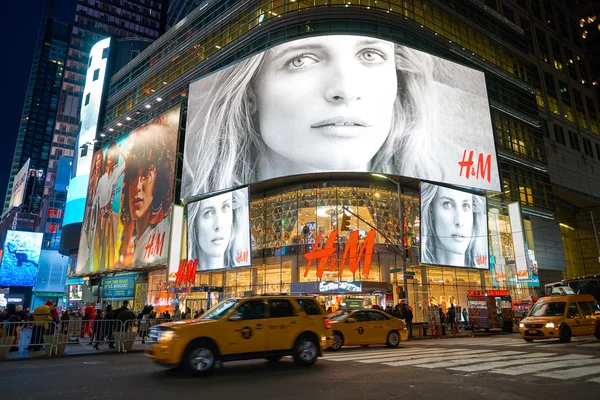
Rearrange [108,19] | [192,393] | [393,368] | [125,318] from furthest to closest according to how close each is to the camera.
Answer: [108,19] < [125,318] < [393,368] < [192,393]

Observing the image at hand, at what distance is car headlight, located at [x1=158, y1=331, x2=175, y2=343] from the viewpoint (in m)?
9.14

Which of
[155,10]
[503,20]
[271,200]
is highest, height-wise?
[155,10]

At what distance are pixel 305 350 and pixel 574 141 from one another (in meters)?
58.6

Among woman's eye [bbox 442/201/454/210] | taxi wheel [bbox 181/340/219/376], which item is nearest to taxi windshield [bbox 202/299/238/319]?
taxi wheel [bbox 181/340/219/376]

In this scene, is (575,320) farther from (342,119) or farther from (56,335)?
(342,119)

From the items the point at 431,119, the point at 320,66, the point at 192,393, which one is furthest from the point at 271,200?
the point at 192,393

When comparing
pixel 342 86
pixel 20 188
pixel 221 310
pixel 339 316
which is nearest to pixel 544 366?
pixel 221 310

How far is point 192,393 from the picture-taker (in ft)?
23.6

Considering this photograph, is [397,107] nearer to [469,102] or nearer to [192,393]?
[469,102]

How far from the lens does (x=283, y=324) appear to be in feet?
34.9

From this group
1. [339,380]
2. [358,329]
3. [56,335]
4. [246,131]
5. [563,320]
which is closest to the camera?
[339,380]

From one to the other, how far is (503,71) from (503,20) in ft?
24.3

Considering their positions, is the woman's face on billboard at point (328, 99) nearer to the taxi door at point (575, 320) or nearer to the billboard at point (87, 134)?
the taxi door at point (575, 320)

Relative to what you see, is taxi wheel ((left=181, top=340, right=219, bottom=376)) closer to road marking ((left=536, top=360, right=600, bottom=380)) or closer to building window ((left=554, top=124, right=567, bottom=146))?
road marking ((left=536, top=360, right=600, bottom=380))
